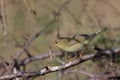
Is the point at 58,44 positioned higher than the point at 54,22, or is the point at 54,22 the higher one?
the point at 54,22

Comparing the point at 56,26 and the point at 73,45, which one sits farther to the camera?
the point at 56,26

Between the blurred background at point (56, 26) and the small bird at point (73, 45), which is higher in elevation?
the blurred background at point (56, 26)

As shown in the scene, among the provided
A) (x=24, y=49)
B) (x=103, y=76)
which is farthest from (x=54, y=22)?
(x=103, y=76)

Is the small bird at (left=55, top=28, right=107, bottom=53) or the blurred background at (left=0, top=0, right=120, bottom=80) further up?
the blurred background at (left=0, top=0, right=120, bottom=80)

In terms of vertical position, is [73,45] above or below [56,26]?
below

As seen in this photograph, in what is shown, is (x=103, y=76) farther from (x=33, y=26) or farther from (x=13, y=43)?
(x=33, y=26)

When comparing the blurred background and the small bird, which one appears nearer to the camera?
the small bird

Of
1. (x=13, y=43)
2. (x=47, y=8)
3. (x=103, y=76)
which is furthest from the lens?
(x=47, y=8)

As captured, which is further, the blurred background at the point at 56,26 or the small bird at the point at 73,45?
the blurred background at the point at 56,26
